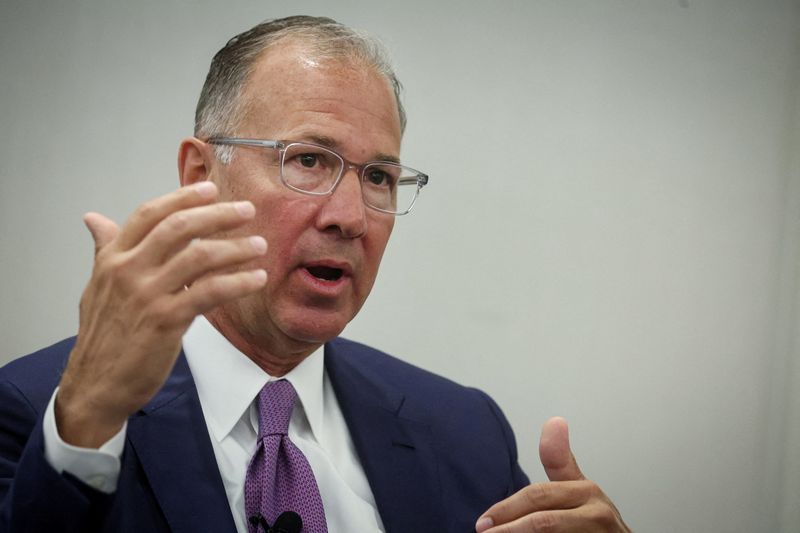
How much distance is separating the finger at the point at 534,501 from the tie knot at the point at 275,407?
0.43 meters

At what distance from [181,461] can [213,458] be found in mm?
60

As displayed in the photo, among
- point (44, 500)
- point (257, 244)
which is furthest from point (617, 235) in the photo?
point (44, 500)

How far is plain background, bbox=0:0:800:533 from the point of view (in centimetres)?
241

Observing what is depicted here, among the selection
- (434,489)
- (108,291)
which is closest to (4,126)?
(108,291)

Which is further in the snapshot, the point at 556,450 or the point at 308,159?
the point at 308,159

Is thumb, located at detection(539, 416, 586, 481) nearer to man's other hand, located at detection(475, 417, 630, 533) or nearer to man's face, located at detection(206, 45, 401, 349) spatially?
man's other hand, located at detection(475, 417, 630, 533)

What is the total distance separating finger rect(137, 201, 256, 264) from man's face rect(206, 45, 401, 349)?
51cm

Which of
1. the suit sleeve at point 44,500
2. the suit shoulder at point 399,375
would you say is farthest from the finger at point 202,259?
the suit shoulder at point 399,375

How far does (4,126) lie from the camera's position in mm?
2111

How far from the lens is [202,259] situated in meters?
0.96

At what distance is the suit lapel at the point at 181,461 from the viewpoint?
1294 mm

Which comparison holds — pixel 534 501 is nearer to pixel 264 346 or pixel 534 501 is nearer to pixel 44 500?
pixel 264 346

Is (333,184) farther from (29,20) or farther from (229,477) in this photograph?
(29,20)

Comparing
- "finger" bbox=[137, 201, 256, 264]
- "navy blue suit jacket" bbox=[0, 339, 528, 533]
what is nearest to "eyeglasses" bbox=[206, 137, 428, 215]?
"navy blue suit jacket" bbox=[0, 339, 528, 533]
